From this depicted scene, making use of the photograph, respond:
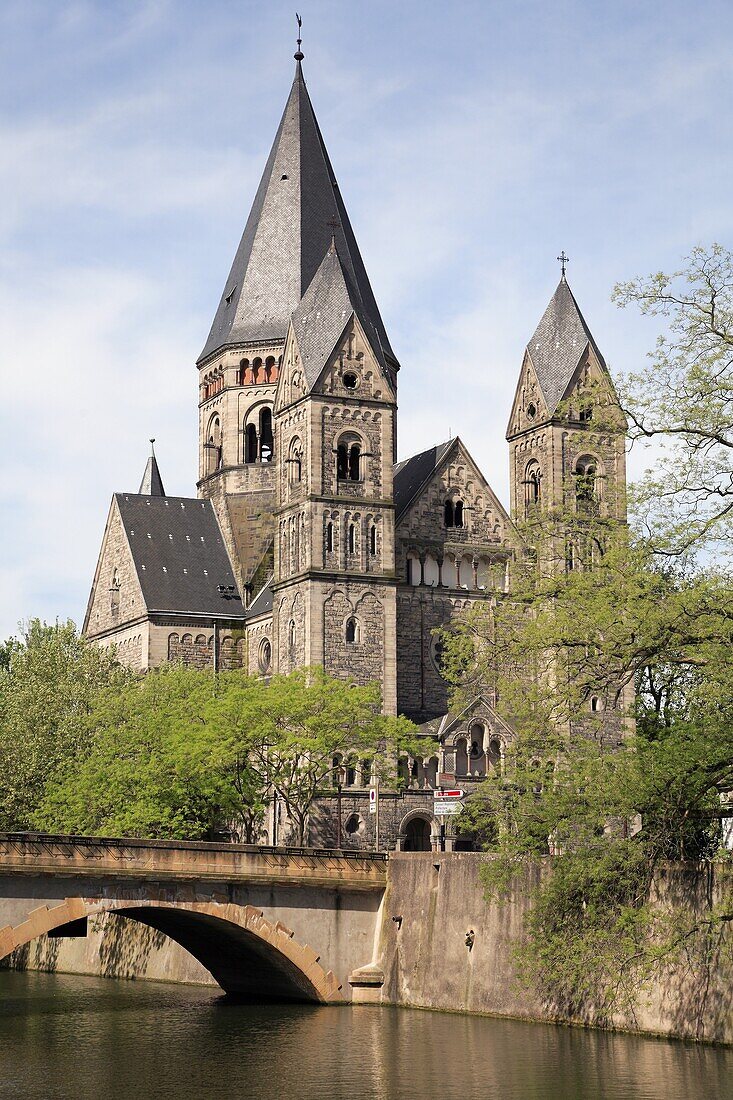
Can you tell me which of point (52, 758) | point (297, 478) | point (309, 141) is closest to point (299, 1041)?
point (52, 758)

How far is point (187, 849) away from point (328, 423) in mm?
30093

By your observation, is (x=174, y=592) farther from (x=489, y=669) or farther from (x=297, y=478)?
(x=489, y=669)

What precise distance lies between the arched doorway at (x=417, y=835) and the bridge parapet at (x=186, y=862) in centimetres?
1979

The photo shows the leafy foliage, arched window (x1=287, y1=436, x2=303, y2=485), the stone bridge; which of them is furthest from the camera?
arched window (x1=287, y1=436, x2=303, y2=485)

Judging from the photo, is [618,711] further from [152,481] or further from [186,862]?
[152,481]

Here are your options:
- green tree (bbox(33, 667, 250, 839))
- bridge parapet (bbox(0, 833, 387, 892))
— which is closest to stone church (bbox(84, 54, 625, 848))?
green tree (bbox(33, 667, 250, 839))

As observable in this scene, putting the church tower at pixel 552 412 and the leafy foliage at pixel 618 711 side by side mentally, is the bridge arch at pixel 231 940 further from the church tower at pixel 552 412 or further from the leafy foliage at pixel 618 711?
the church tower at pixel 552 412

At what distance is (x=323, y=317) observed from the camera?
79312 millimetres

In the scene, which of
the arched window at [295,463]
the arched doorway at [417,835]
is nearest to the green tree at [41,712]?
the arched window at [295,463]

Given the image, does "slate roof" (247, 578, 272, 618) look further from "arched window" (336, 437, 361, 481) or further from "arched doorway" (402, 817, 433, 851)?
"arched doorway" (402, 817, 433, 851)

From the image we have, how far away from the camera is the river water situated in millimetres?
35406

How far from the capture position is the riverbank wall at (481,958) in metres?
39.3

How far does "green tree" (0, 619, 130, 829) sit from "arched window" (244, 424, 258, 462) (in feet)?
60.1

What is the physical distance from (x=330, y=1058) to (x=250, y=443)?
55.4 meters
